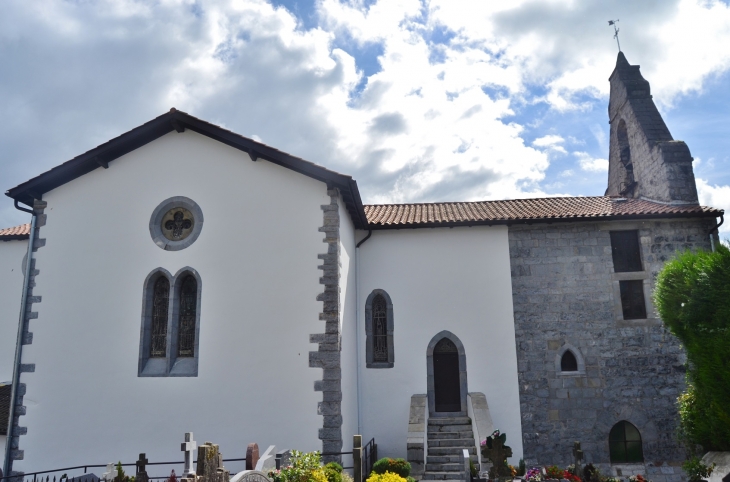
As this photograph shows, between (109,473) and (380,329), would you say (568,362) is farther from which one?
(109,473)

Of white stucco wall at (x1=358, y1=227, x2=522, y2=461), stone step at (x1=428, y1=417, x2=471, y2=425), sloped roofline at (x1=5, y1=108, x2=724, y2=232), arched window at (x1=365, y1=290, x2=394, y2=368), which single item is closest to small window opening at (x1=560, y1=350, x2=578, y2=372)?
white stucco wall at (x1=358, y1=227, x2=522, y2=461)

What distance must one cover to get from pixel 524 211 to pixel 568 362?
402 cm

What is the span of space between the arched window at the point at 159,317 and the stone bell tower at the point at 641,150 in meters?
12.9

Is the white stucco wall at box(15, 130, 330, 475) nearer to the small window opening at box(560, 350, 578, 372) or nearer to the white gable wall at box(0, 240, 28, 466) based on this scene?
the white gable wall at box(0, 240, 28, 466)

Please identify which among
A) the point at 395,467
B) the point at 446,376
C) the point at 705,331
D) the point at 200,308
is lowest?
the point at 395,467

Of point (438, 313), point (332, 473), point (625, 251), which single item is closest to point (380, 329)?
point (438, 313)

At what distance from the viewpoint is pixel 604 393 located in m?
12.2

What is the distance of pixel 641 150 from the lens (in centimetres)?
1523

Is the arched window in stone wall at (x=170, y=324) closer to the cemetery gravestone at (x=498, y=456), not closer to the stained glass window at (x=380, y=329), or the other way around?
the stained glass window at (x=380, y=329)

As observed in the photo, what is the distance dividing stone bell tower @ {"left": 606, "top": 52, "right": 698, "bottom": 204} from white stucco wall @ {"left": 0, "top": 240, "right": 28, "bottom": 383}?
18554 millimetres

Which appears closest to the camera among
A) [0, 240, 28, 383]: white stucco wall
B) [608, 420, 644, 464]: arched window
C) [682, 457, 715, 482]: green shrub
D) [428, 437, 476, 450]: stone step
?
[682, 457, 715, 482]: green shrub

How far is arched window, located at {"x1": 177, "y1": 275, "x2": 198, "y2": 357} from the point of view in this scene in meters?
11.1

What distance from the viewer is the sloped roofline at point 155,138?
10961 mm

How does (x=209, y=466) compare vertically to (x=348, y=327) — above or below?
below
